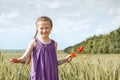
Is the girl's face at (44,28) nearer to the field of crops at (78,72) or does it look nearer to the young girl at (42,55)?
the young girl at (42,55)

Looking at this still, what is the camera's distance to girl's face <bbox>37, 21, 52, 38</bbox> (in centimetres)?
367

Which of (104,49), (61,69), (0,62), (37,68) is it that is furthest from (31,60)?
(104,49)

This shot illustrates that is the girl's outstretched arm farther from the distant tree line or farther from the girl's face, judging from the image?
the distant tree line

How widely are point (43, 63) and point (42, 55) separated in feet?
0.28

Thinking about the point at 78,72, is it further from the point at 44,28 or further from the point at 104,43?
the point at 104,43

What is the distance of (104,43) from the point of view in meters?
11.0

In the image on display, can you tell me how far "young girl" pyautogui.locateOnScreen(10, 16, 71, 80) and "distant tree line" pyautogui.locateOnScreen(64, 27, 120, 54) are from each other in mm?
7109

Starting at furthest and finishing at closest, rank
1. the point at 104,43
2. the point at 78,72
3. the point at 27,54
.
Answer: the point at 104,43 → the point at 78,72 → the point at 27,54

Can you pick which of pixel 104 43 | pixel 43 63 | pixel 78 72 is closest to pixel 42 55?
pixel 43 63

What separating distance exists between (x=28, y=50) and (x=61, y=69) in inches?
35.3

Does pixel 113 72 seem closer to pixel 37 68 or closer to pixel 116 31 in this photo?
pixel 37 68

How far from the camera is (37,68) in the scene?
3688 millimetres

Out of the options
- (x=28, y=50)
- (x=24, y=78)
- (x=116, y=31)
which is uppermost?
(x=116, y=31)

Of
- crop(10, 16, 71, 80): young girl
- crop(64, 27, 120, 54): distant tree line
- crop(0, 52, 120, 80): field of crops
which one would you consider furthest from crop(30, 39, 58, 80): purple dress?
crop(64, 27, 120, 54): distant tree line
